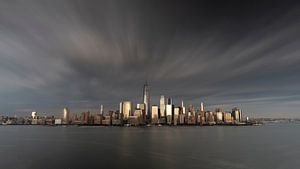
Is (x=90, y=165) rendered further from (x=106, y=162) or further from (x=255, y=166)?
(x=255, y=166)

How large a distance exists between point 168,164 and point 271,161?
26.7 metres

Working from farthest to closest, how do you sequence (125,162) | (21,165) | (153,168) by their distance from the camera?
→ (125,162) → (21,165) → (153,168)

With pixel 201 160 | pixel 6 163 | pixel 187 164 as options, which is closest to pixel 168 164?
pixel 187 164

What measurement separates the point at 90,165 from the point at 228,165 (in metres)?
31.0

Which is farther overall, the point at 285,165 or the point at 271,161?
the point at 271,161

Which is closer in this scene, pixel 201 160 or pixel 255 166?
pixel 255 166

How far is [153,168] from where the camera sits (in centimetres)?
4459

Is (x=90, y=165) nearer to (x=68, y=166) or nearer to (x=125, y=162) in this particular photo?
(x=68, y=166)

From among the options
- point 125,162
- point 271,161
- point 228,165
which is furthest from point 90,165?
point 271,161

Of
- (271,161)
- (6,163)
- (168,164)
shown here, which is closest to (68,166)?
(6,163)

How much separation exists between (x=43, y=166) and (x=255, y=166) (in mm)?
47170

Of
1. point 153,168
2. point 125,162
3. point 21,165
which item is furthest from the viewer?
point 125,162

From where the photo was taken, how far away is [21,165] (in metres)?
47.6

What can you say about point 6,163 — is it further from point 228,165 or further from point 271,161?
point 271,161
